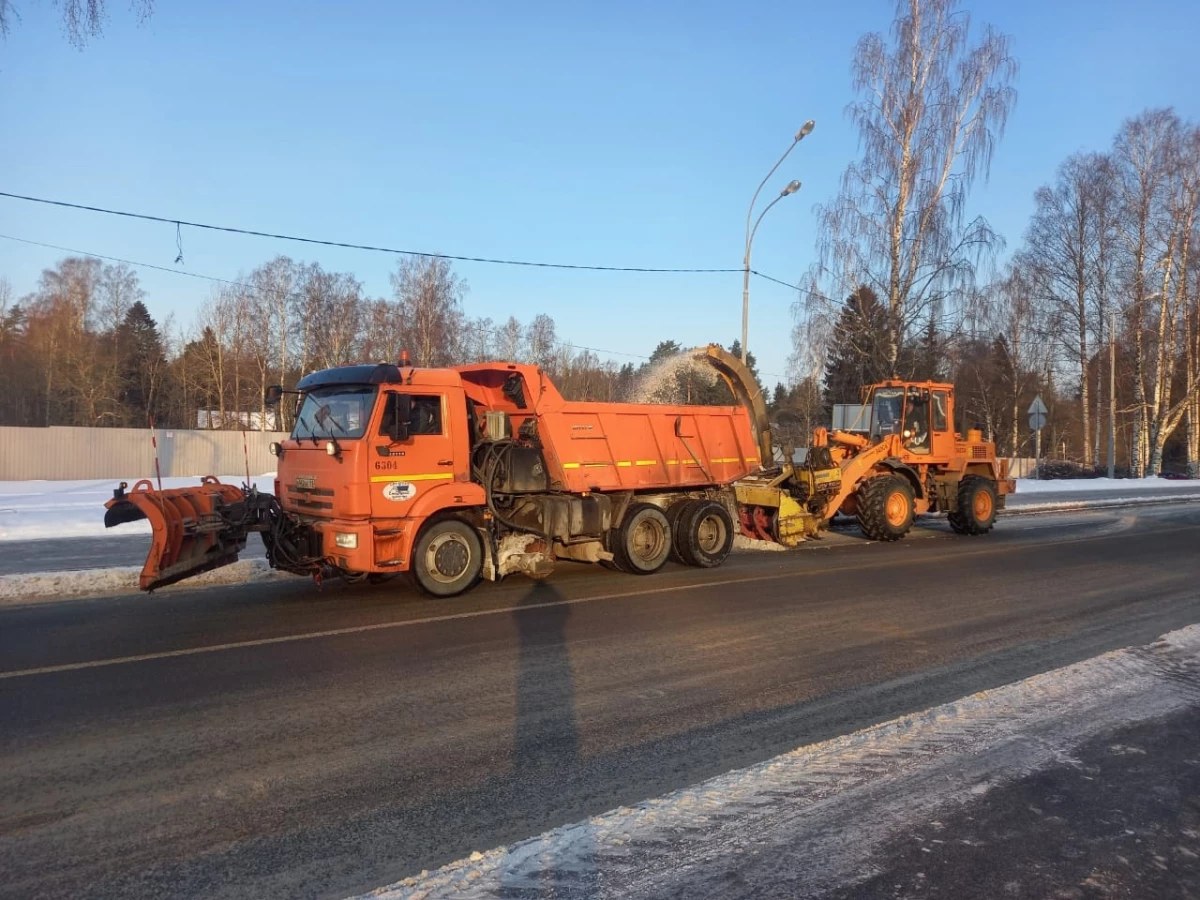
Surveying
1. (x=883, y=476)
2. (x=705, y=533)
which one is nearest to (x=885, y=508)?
(x=883, y=476)

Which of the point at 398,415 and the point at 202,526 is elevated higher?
the point at 398,415

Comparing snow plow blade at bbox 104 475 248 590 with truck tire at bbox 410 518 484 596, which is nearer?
snow plow blade at bbox 104 475 248 590

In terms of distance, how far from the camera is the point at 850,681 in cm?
623

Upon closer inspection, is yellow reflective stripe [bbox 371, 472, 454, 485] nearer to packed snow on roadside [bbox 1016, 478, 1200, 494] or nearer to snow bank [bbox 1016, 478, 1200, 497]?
snow bank [bbox 1016, 478, 1200, 497]

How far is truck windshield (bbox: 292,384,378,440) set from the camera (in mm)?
8898

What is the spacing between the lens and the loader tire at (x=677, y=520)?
1196cm

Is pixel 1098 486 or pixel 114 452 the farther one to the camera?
pixel 1098 486

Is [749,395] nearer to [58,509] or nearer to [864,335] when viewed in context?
[864,335]

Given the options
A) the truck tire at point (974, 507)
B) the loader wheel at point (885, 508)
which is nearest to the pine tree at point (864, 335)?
the truck tire at point (974, 507)

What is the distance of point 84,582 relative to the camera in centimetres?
983

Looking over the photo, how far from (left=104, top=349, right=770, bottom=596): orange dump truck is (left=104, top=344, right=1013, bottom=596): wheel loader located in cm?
2

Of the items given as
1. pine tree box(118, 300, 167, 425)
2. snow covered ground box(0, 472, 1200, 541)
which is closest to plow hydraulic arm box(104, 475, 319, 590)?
snow covered ground box(0, 472, 1200, 541)

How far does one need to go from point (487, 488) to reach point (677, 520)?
3347 mm

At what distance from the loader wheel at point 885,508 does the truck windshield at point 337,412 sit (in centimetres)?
940
